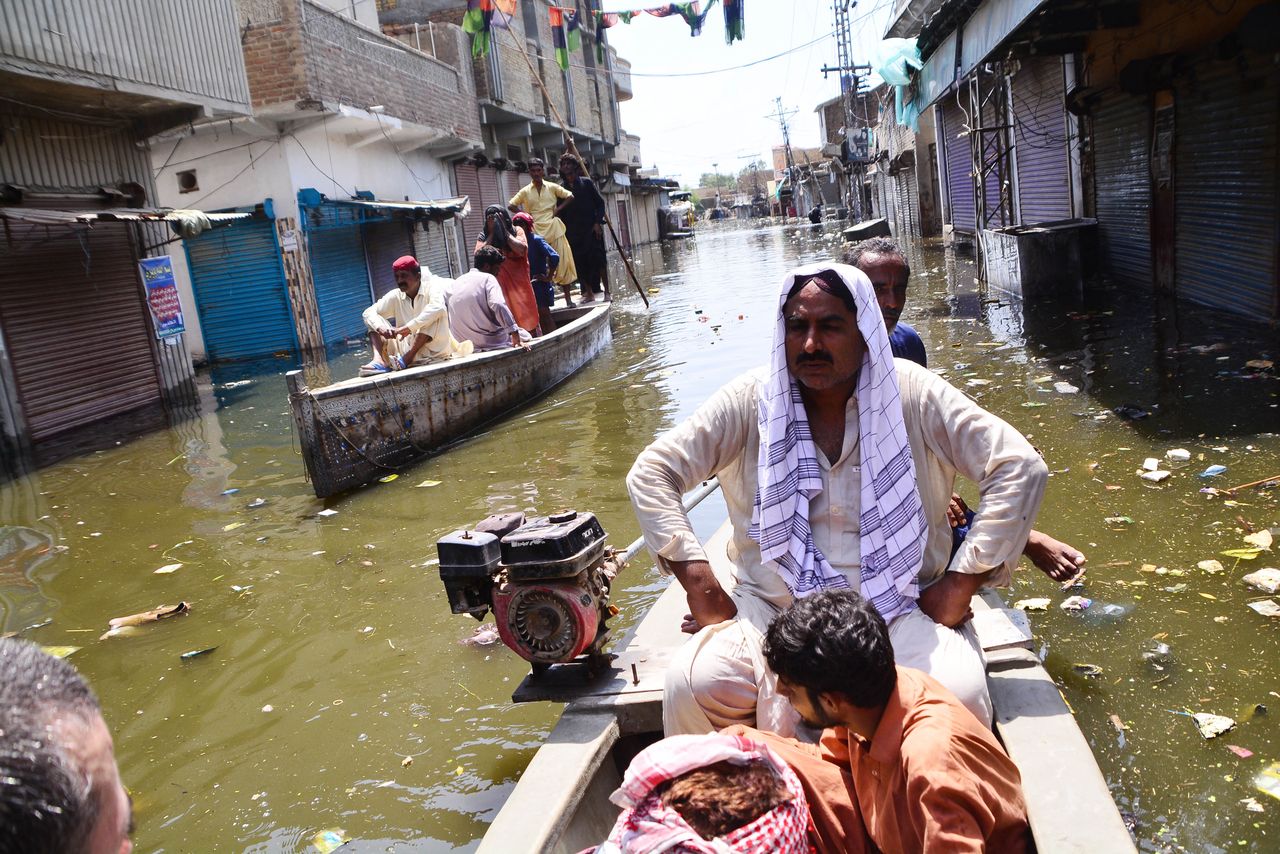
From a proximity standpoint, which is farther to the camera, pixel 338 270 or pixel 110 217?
pixel 338 270

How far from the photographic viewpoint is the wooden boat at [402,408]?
23.9 feet

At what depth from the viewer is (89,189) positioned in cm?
1195

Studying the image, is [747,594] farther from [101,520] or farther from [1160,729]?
[101,520]

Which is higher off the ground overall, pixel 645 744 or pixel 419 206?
pixel 419 206

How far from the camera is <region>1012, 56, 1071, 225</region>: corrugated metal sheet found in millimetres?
14289

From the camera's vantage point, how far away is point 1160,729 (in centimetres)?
329

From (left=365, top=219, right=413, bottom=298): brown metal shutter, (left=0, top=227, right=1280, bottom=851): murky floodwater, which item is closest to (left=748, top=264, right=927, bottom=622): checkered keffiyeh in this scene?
(left=0, top=227, right=1280, bottom=851): murky floodwater

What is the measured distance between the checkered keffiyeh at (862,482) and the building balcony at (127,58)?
9.42 m

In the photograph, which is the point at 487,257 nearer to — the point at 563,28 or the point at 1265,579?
the point at 1265,579

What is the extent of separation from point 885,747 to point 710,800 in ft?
1.74

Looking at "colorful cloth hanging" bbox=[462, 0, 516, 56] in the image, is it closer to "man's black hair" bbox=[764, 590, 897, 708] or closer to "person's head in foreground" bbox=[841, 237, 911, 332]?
"person's head in foreground" bbox=[841, 237, 911, 332]

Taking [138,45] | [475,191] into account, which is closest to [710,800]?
[138,45]

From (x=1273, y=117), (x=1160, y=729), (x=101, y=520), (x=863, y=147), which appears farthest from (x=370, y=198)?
(x=863, y=147)

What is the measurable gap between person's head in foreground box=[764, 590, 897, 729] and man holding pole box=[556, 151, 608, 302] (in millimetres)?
12651
